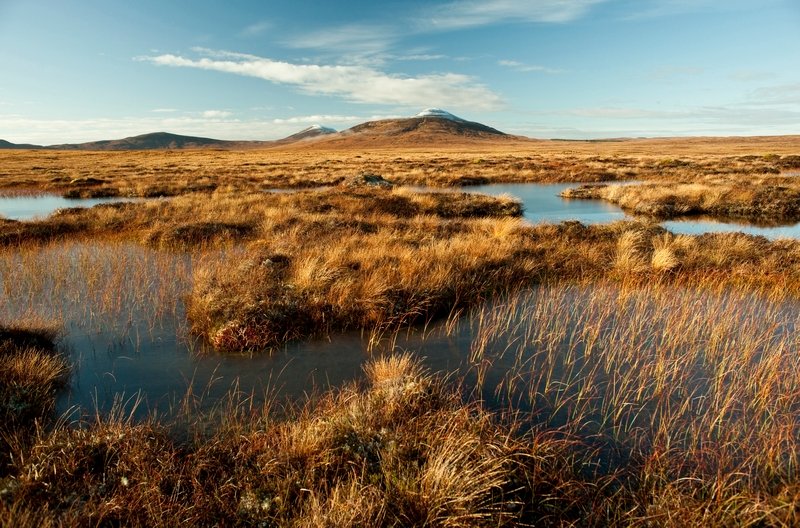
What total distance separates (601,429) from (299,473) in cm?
331

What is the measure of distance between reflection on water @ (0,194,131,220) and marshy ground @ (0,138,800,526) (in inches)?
416

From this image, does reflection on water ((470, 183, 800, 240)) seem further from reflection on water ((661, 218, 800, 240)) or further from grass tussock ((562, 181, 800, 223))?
grass tussock ((562, 181, 800, 223))

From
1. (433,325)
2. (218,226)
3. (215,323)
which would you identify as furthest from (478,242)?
(218,226)

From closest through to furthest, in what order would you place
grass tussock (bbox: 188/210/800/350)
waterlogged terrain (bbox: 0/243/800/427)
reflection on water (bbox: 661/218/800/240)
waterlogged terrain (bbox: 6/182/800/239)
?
waterlogged terrain (bbox: 0/243/800/427)
grass tussock (bbox: 188/210/800/350)
reflection on water (bbox: 661/218/800/240)
waterlogged terrain (bbox: 6/182/800/239)

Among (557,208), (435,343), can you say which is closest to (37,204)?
(435,343)

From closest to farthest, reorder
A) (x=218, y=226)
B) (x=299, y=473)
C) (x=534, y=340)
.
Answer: (x=299, y=473) < (x=534, y=340) < (x=218, y=226)

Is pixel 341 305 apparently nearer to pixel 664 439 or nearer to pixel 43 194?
pixel 664 439

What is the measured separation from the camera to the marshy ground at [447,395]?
11.4ft

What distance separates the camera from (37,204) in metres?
24.4

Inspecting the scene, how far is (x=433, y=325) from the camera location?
796 centimetres

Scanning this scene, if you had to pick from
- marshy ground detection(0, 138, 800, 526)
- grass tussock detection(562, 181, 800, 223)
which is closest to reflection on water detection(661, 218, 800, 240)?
grass tussock detection(562, 181, 800, 223)

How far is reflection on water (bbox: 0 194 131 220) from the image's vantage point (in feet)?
69.2

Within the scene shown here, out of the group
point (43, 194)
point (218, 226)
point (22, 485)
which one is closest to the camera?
point (22, 485)

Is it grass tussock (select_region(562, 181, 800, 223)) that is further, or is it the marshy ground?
grass tussock (select_region(562, 181, 800, 223))
